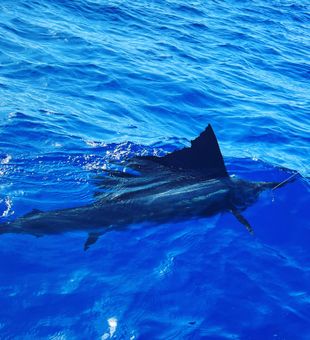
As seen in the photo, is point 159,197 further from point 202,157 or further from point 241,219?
point 241,219

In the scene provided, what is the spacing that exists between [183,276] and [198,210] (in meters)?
1.14

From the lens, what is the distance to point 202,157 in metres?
7.27

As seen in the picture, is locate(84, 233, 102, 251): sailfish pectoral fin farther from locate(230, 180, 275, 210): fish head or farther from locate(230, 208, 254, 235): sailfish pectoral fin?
locate(230, 180, 275, 210): fish head

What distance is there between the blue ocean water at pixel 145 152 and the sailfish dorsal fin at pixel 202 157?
774mm

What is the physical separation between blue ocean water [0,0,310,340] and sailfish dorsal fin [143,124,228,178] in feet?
2.54

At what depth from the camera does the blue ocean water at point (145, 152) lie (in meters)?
5.52

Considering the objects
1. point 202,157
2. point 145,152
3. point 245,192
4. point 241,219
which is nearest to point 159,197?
point 202,157

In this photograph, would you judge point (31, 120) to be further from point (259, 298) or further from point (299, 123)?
point (299, 123)

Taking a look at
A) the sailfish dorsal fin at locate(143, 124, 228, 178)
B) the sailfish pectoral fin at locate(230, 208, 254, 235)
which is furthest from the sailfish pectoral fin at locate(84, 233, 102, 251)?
the sailfish pectoral fin at locate(230, 208, 254, 235)

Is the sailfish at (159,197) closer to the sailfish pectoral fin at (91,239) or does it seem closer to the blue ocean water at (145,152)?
the sailfish pectoral fin at (91,239)

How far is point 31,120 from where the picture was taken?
910cm

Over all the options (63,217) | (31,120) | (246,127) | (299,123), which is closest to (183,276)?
(63,217)

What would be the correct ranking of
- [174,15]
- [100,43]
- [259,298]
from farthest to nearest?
[174,15] → [100,43] → [259,298]

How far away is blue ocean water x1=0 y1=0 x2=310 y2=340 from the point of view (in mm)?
5523
